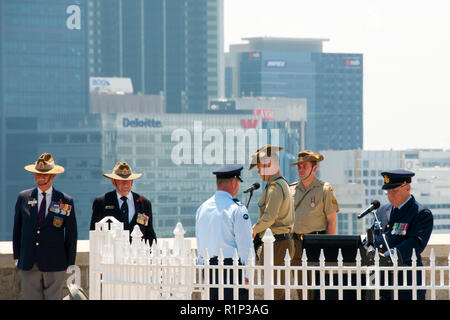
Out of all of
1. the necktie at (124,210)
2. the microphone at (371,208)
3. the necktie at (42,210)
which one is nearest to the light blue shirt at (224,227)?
the microphone at (371,208)

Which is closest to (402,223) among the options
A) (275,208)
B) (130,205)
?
(275,208)

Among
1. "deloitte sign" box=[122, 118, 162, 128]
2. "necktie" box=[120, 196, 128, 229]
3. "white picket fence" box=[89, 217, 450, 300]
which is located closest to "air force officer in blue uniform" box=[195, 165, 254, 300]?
"white picket fence" box=[89, 217, 450, 300]

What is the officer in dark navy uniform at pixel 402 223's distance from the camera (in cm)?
693

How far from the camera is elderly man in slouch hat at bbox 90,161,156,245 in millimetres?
8125

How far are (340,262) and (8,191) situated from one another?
14386 centimetres

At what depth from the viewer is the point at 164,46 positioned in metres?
180

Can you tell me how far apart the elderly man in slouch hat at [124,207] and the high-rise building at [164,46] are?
172m

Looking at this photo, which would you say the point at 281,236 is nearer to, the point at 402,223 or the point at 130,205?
the point at 402,223

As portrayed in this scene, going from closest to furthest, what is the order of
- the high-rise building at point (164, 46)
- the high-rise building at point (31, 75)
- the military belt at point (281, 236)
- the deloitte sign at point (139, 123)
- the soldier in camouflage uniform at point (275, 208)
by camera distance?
the soldier in camouflage uniform at point (275, 208) → the military belt at point (281, 236) → the deloitte sign at point (139, 123) → the high-rise building at point (31, 75) → the high-rise building at point (164, 46)

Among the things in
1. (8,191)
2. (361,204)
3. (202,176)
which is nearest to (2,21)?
(8,191)

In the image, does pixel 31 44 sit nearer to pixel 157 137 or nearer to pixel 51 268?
pixel 157 137

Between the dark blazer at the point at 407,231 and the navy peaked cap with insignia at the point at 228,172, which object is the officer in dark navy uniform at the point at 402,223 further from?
the navy peaked cap with insignia at the point at 228,172

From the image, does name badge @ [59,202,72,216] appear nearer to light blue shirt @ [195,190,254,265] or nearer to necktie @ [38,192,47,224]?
necktie @ [38,192,47,224]

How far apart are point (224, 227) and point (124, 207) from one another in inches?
56.8
